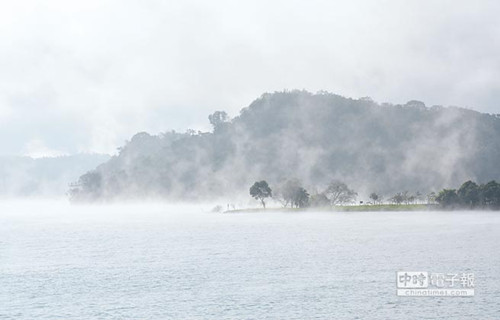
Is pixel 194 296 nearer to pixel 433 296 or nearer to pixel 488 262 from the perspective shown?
pixel 433 296

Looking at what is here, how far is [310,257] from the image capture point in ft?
322

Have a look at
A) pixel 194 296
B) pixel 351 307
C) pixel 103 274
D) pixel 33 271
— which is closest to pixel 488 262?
pixel 351 307

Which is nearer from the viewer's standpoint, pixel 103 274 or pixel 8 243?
pixel 103 274

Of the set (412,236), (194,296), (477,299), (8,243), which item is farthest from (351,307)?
(8,243)

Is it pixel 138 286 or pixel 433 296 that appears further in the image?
pixel 138 286

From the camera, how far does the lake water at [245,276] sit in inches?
2350

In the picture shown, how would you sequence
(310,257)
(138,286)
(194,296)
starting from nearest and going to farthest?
(194,296)
(138,286)
(310,257)

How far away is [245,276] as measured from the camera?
7938cm

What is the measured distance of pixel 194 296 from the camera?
66.8 metres

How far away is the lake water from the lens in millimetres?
59688

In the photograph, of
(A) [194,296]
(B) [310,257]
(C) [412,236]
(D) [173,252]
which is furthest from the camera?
(C) [412,236]

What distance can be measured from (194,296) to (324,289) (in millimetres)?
13358

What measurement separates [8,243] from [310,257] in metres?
69.4

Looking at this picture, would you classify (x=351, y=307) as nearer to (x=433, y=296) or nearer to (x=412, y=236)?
(x=433, y=296)
